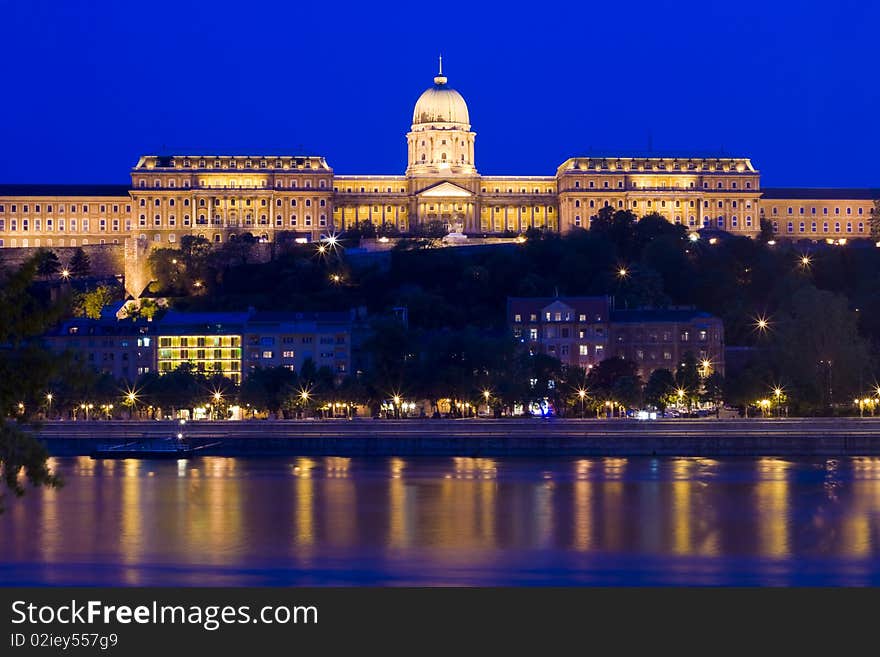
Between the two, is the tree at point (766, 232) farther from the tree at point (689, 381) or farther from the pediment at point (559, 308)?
the tree at point (689, 381)

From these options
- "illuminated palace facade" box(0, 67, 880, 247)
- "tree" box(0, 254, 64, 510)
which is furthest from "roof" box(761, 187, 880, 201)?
"tree" box(0, 254, 64, 510)

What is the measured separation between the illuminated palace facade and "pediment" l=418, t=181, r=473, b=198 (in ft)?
0.23

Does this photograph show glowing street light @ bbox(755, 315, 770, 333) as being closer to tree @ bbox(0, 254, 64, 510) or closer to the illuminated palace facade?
the illuminated palace facade

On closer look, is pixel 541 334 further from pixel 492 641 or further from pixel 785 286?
pixel 492 641

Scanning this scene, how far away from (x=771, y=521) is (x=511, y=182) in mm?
77099

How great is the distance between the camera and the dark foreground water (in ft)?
109

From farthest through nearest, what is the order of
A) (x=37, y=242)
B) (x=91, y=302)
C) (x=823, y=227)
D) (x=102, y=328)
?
(x=823, y=227)
(x=37, y=242)
(x=91, y=302)
(x=102, y=328)

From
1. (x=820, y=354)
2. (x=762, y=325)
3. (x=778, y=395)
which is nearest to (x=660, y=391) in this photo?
(x=778, y=395)

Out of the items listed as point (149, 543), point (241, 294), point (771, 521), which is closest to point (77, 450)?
point (149, 543)

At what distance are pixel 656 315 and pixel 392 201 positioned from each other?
43.6 m

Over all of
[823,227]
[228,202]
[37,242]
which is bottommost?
[37,242]

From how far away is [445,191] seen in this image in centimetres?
11319

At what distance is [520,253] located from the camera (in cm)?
9019

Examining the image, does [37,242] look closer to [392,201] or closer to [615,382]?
[392,201]
